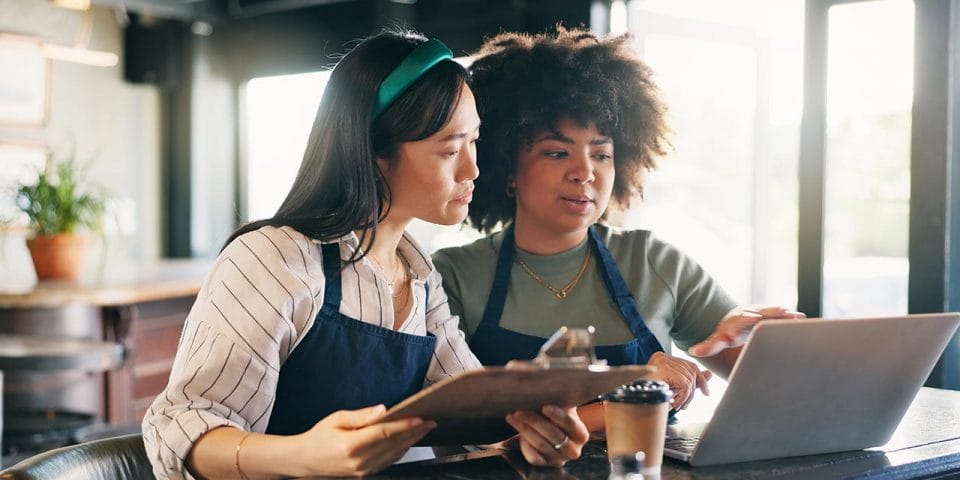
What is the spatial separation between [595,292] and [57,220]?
3.53 metres

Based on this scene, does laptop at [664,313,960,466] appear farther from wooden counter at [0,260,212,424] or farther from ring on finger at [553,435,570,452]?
wooden counter at [0,260,212,424]

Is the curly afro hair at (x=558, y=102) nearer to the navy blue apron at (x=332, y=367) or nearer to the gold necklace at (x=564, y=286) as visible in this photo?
the gold necklace at (x=564, y=286)

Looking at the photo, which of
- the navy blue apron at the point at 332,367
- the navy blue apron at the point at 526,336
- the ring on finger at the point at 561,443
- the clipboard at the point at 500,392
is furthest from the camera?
the navy blue apron at the point at 526,336

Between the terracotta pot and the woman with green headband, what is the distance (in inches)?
139

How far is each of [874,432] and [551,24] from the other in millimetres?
4025

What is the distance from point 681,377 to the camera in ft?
5.80

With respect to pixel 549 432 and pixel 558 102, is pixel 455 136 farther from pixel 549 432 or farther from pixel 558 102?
pixel 549 432

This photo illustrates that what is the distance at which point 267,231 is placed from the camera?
170 centimetres

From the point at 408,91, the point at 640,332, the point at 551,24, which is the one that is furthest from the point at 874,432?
the point at 551,24

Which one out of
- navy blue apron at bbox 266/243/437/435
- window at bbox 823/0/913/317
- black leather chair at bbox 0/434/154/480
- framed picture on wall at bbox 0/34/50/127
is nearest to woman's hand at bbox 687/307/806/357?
navy blue apron at bbox 266/243/437/435

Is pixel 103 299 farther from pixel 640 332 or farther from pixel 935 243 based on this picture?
pixel 935 243

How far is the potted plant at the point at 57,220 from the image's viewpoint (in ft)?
16.0

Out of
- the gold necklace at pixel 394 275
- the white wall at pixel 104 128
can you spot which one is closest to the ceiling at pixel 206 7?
the white wall at pixel 104 128

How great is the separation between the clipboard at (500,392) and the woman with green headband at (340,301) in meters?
0.06
